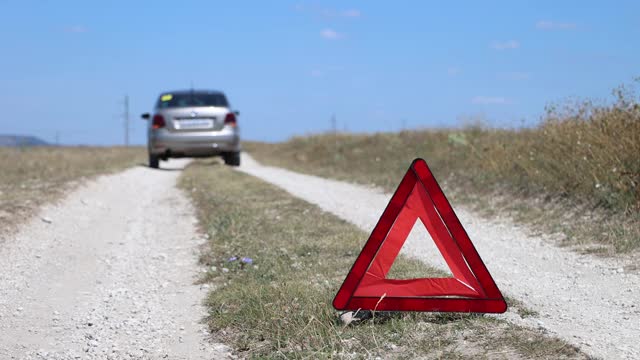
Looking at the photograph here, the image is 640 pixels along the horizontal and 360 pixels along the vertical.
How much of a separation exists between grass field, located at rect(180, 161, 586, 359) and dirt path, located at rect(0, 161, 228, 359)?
0.24 metres

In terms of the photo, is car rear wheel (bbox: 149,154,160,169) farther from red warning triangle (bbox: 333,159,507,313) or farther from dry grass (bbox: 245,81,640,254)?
red warning triangle (bbox: 333,159,507,313)

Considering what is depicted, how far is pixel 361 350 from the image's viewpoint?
172 inches

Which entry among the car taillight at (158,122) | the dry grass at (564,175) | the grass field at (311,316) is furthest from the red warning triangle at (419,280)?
the car taillight at (158,122)

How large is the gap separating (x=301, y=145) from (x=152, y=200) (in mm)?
26116

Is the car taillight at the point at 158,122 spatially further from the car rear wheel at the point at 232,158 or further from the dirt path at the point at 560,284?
the dirt path at the point at 560,284

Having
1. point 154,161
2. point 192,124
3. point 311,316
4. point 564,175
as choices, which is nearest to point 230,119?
point 192,124

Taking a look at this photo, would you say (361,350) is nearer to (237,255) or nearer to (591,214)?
(237,255)

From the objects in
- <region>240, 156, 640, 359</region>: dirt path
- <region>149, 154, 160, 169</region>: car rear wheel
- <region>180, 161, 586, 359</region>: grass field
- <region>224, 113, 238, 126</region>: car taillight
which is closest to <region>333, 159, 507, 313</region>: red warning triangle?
<region>180, 161, 586, 359</region>: grass field

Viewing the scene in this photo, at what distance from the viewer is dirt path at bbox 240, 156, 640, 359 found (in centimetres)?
450

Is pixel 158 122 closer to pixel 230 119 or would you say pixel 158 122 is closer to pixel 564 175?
pixel 230 119

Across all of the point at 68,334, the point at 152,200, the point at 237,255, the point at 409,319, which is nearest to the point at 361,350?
the point at 409,319

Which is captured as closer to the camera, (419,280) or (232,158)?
(419,280)

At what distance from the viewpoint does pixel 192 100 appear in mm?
19469

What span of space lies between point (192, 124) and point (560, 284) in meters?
14.1
